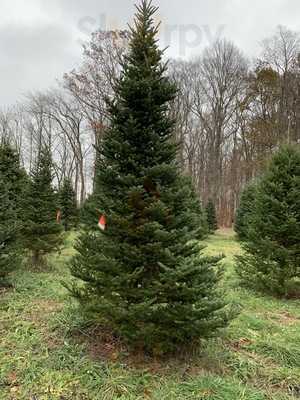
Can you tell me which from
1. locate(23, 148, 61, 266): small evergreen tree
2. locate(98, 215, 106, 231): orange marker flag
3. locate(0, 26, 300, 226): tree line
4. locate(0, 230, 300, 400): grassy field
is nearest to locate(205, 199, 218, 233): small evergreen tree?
locate(0, 26, 300, 226): tree line

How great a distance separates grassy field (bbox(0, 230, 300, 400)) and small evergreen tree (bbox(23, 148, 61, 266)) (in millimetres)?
3469

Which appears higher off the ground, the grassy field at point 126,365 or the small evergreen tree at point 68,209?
the small evergreen tree at point 68,209

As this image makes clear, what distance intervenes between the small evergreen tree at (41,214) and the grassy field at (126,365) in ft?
11.4

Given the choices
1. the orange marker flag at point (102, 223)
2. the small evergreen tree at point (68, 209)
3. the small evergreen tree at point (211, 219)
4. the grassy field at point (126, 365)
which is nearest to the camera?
the grassy field at point (126, 365)

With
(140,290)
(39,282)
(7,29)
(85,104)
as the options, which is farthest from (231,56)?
(140,290)

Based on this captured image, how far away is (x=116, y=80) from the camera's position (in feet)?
13.2

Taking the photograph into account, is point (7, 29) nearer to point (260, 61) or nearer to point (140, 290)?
point (140, 290)

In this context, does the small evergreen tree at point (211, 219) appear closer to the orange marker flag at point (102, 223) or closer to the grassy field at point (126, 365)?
the grassy field at point (126, 365)

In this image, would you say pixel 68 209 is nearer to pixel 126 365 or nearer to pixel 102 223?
pixel 102 223

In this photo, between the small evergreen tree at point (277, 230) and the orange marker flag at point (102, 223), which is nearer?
the orange marker flag at point (102, 223)

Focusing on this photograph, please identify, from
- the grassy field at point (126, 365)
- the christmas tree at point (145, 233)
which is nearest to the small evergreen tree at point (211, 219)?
the grassy field at point (126, 365)

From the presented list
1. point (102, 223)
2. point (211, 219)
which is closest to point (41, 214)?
point (102, 223)

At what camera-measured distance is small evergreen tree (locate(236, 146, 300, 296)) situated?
6500 mm

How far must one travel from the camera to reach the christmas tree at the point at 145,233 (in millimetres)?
3402
